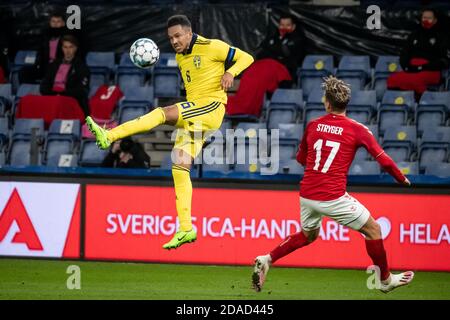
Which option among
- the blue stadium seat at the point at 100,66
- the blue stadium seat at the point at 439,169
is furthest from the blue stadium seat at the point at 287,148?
the blue stadium seat at the point at 100,66

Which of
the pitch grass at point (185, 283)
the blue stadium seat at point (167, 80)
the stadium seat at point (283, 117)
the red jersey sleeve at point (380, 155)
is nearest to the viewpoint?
the red jersey sleeve at point (380, 155)

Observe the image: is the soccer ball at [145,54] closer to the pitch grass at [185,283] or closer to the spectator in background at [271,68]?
the pitch grass at [185,283]

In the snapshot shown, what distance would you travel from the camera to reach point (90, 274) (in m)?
12.6

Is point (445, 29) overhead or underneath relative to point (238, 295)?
overhead

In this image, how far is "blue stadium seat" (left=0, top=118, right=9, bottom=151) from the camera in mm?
16797

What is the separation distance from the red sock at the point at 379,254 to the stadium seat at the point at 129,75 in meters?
8.22

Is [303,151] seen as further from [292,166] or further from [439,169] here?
[439,169]

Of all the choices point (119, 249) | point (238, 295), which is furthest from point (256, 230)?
point (238, 295)

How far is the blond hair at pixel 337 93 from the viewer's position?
10.0 meters

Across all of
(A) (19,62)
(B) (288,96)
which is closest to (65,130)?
(A) (19,62)

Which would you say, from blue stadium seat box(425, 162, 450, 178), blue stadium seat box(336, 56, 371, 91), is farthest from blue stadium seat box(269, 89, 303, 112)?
blue stadium seat box(425, 162, 450, 178)

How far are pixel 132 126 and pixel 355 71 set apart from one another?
719cm

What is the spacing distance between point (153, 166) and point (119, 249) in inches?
105

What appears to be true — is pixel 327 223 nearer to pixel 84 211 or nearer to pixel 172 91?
pixel 84 211
